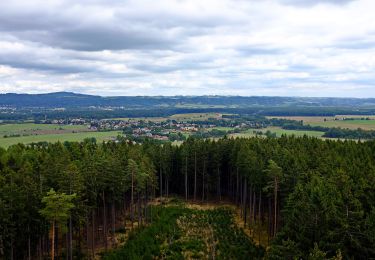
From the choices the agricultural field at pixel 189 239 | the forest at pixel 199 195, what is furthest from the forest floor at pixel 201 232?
the forest at pixel 199 195

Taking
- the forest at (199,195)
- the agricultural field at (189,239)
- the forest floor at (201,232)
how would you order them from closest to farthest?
the forest at (199,195) < the agricultural field at (189,239) < the forest floor at (201,232)

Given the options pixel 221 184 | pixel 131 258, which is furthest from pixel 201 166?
pixel 131 258

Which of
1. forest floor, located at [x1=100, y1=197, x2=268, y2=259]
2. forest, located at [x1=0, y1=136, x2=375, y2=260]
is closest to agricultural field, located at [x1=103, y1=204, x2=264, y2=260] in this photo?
forest floor, located at [x1=100, y1=197, x2=268, y2=259]

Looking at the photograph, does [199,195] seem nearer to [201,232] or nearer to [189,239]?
[201,232]

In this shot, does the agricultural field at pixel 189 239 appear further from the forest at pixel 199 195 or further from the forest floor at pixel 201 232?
the forest at pixel 199 195

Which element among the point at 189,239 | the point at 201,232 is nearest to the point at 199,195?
the point at 201,232

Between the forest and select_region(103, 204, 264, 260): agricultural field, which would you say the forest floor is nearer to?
select_region(103, 204, 264, 260): agricultural field

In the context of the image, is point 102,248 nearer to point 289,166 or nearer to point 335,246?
point 289,166
